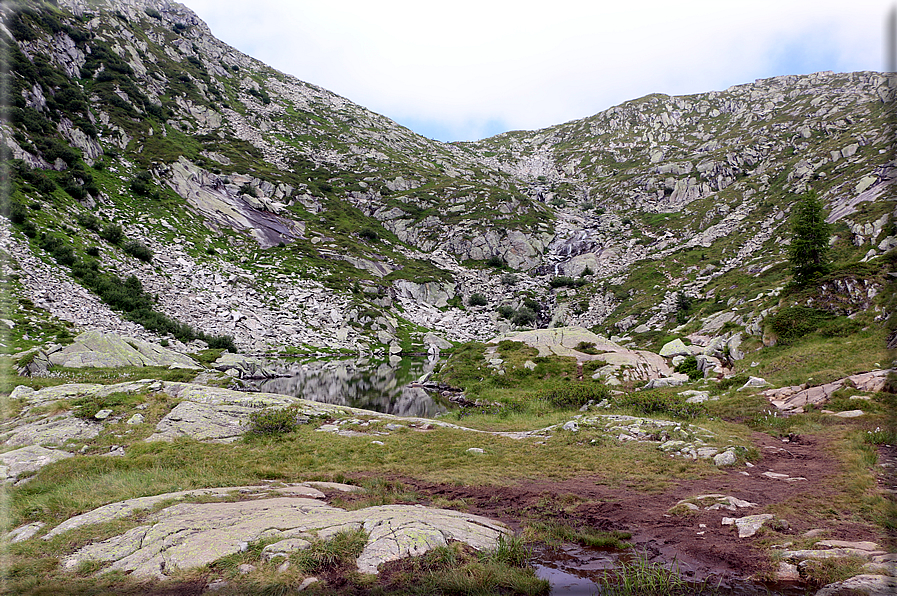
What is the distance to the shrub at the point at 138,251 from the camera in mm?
59969

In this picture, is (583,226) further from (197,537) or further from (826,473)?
(197,537)

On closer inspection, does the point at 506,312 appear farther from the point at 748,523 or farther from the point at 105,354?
the point at 748,523

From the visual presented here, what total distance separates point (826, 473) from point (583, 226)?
4818 inches

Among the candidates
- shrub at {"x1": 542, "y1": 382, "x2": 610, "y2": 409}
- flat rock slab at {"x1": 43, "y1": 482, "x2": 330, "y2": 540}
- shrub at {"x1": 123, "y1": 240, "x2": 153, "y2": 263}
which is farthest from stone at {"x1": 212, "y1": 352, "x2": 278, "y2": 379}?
flat rock slab at {"x1": 43, "y1": 482, "x2": 330, "y2": 540}

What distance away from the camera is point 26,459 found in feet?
43.5

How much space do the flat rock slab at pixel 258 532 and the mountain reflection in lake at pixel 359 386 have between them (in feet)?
73.4

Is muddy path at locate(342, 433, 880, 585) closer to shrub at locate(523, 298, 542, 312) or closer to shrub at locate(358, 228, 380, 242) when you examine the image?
shrub at locate(523, 298, 542, 312)

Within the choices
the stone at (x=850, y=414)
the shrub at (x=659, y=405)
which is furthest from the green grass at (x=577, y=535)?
the shrub at (x=659, y=405)

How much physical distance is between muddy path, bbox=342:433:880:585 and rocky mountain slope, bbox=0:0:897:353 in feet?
73.2

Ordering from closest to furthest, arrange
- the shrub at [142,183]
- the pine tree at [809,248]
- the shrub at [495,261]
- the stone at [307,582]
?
the stone at [307,582], the pine tree at [809,248], the shrub at [142,183], the shrub at [495,261]

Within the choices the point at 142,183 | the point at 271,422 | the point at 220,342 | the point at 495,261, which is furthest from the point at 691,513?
the point at 495,261

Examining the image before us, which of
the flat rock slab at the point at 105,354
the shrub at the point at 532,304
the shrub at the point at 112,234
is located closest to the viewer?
the flat rock slab at the point at 105,354

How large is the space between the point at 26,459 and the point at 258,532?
12.6 meters

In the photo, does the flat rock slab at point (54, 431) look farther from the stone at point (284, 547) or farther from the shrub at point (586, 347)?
the shrub at point (586, 347)
